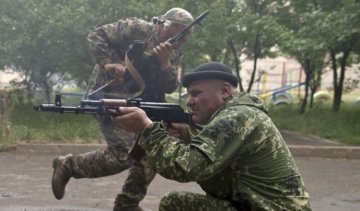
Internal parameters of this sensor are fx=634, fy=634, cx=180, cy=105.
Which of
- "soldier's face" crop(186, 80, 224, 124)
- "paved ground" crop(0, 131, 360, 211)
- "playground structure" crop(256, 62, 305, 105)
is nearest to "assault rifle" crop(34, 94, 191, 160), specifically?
"soldier's face" crop(186, 80, 224, 124)

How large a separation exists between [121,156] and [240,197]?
68.7 inches

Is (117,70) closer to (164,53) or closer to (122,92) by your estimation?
(122,92)

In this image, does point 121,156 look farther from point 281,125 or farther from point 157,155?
point 281,125

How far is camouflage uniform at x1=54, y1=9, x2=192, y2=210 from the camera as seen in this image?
4.44 meters

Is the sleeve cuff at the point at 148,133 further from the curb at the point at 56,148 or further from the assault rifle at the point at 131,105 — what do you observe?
the curb at the point at 56,148

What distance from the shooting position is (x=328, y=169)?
7.78 m

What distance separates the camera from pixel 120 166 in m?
4.43

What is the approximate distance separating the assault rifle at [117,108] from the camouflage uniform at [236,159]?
0.20 m

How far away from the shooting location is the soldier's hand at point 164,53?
4461 millimetres

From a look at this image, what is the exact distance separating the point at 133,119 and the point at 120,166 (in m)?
1.71

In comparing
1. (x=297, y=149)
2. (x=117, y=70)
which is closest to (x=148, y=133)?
(x=117, y=70)

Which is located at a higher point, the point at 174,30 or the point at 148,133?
the point at 174,30

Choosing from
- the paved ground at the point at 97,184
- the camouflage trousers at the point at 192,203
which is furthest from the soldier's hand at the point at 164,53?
the camouflage trousers at the point at 192,203

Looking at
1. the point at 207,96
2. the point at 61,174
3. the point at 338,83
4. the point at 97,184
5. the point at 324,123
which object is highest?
the point at 207,96
